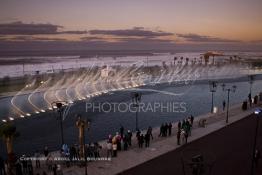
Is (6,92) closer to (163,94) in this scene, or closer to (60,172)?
(163,94)

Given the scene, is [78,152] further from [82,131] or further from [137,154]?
[137,154]

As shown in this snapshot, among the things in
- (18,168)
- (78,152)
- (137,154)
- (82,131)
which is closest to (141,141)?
(137,154)

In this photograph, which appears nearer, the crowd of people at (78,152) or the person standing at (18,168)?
the person standing at (18,168)

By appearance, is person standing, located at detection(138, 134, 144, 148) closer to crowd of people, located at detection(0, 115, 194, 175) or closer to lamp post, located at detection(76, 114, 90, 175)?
crowd of people, located at detection(0, 115, 194, 175)

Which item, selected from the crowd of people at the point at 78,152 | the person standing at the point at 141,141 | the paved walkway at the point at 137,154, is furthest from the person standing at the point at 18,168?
the person standing at the point at 141,141

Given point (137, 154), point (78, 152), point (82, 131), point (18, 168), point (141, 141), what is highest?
point (82, 131)

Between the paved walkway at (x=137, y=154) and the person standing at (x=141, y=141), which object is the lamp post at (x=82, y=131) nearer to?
the paved walkway at (x=137, y=154)

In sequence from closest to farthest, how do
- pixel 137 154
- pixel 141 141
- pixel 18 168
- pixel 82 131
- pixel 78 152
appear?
pixel 18 168
pixel 82 131
pixel 78 152
pixel 137 154
pixel 141 141

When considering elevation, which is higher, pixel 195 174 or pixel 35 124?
pixel 195 174

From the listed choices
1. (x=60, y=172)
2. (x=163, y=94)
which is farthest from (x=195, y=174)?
(x=163, y=94)

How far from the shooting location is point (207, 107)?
4316 centimetres

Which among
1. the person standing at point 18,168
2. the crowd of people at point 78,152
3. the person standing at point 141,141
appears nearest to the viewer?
the person standing at point 18,168

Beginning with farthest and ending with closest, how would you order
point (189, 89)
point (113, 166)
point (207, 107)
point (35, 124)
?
point (189, 89) < point (207, 107) < point (35, 124) < point (113, 166)

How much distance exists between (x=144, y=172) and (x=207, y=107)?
90.8 feet
